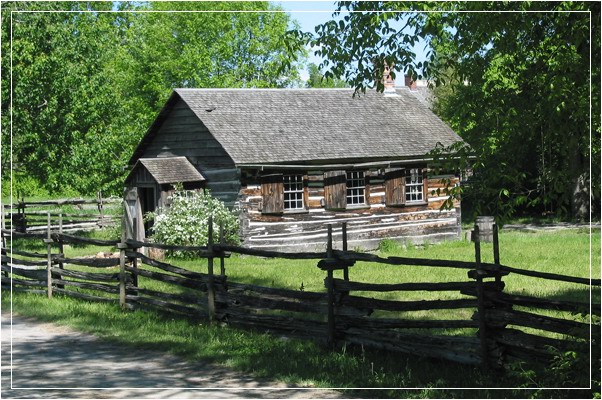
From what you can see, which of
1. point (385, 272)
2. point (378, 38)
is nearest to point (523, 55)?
point (378, 38)

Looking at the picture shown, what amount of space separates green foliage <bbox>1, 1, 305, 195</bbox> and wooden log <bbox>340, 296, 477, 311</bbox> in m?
10.1

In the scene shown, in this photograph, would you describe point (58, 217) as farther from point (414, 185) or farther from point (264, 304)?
point (264, 304)

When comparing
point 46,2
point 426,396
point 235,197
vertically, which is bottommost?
point 426,396

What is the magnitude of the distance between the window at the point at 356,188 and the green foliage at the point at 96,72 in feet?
11.0

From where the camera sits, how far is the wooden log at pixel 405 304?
370 inches

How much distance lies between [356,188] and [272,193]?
2.98m

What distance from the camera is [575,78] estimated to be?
8.83 metres

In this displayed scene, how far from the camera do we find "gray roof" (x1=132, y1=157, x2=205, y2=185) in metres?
23.2

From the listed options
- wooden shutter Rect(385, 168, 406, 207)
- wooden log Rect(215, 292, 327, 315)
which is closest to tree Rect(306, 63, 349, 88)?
wooden log Rect(215, 292, 327, 315)

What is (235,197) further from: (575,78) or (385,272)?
(575,78)

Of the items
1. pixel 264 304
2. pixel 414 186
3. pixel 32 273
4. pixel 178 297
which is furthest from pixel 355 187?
pixel 264 304

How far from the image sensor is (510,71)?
9.78 meters

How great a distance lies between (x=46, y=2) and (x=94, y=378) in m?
18.1

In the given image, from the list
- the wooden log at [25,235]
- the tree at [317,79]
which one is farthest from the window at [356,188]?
the wooden log at [25,235]
